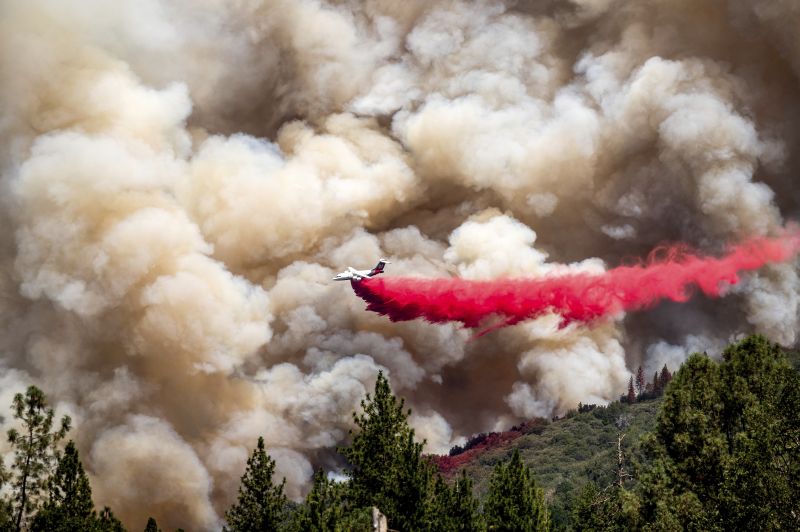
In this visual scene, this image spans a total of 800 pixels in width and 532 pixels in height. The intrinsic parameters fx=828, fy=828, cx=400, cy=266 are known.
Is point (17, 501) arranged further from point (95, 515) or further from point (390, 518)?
point (390, 518)

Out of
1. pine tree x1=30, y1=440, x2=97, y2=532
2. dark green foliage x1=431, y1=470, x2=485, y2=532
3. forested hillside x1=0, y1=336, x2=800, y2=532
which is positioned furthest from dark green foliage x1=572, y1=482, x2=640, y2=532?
pine tree x1=30, y1=440, x2=97, y2=532

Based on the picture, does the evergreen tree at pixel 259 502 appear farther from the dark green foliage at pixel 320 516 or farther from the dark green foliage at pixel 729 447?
the dark green foliage at pixel 729 447

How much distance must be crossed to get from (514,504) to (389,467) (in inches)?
446

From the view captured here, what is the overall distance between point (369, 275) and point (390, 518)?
1676 inches

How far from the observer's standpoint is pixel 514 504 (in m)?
66.1

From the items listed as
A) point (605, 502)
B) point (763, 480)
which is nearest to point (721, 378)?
point (763, 480)

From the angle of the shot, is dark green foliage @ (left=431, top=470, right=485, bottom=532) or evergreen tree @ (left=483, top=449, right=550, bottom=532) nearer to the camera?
evergreen tree @ (left=483, top=449, right=550, bottom=532)

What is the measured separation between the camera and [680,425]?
7444 cm

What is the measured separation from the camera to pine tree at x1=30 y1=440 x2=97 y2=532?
64.1 meters

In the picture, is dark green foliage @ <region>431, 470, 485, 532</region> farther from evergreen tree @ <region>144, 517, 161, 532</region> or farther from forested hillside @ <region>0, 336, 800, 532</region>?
evergreen tree @ <region>144, 517, 161, 532</region>

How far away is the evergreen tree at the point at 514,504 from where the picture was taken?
65562 millimetres

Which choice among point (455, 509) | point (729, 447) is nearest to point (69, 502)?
point (455, 509)

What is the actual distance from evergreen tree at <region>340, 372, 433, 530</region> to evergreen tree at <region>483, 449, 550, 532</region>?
527 cm

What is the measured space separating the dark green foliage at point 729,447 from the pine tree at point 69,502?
46323 millimetres
